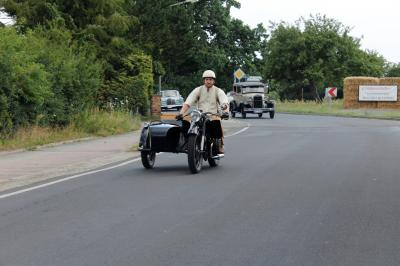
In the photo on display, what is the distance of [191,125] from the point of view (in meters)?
12.7

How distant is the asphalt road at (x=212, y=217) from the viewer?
6.43 metres

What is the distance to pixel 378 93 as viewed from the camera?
172 ft

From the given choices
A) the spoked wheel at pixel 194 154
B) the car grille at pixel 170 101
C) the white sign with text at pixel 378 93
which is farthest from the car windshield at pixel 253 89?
the spoked wheel at pixel 194 154

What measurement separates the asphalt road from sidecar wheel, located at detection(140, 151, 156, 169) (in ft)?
0.83

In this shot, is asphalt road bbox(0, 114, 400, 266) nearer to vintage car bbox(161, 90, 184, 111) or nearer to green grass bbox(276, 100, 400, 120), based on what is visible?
green grass bbox(276, 100, 400, 120)

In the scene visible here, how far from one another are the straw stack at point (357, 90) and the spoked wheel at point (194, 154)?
135 feet

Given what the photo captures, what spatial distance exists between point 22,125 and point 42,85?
46.7 inches

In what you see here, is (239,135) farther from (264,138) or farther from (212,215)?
(212,215)

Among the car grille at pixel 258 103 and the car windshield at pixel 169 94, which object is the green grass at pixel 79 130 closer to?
the car grille at pixel 258 103

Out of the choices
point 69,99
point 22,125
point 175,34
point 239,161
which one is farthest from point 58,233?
point 175,34

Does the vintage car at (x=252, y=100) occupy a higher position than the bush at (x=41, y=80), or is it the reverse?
the bush at (x=41, y=80)

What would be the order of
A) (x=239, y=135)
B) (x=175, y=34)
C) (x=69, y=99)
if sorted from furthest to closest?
(x=175, y=34) < (x=239, y=135) < (x=69, y=99)

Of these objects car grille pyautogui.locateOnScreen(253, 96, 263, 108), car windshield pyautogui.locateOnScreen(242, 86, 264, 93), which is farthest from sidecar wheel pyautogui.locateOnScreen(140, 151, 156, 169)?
car windshield pyautogui.locateOnScreen(242, 86, 264, 93)

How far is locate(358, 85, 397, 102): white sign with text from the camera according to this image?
2050 inches
